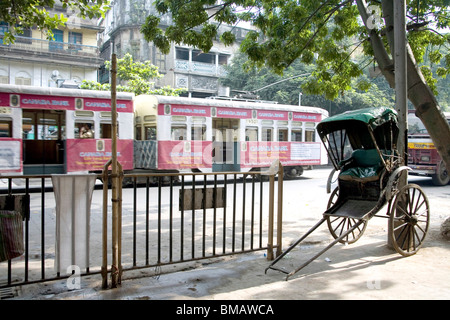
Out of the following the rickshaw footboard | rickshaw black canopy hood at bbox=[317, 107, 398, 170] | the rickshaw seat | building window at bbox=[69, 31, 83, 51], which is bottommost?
the rickshaw footboard

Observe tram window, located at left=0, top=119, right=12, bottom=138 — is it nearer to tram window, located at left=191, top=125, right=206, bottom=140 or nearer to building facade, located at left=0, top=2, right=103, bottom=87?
tram window, located at left=191, top=125, right=206, bottom=140

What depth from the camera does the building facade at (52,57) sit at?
84.0 feet

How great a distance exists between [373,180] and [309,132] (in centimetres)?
1313

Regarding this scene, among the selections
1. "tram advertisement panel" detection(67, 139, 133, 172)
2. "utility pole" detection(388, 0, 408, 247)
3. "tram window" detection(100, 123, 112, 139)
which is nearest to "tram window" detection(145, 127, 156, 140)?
"tram advertisement panel" detection(67, 139, 133, 172)

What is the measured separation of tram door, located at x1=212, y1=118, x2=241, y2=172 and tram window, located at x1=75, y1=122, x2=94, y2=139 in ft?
16.5

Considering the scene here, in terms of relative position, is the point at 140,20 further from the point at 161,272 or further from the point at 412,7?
the point at 161,272

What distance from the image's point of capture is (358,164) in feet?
19.5

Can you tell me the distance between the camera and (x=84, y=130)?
13.2 meters

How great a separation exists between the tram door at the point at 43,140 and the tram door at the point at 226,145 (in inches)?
233

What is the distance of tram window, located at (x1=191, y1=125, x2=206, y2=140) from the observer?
Result: 49.7 feet

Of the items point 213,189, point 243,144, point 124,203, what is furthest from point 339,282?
point 243,144

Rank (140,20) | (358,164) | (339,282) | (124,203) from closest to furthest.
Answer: (339,282), (358,164), (124,203), (140,20)

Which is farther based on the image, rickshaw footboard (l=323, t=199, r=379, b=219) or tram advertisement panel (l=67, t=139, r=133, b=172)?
tram advertisement panel (l=67, t=139, r=133, b=172)
